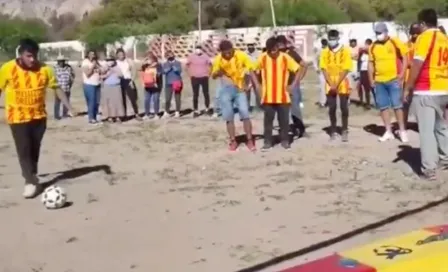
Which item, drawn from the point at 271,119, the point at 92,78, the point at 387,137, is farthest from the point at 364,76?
the point at 271,119

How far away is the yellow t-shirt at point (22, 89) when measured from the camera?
423 inches

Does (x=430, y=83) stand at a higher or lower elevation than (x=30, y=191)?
higher

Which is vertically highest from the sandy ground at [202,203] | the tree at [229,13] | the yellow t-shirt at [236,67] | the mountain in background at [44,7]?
the mountain in background at [44,7]

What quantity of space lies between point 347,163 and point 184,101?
13.7 m

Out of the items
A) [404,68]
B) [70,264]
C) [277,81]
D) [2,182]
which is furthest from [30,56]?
[404,68]

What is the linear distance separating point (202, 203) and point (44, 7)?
155827 mm

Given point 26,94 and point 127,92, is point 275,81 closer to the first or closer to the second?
point 26,94

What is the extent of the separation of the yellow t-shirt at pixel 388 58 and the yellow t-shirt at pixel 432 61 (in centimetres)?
328

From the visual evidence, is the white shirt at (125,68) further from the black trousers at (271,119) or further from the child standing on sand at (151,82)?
the black trousers at (271,119)

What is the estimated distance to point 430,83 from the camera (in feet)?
34.7

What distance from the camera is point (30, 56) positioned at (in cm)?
1063

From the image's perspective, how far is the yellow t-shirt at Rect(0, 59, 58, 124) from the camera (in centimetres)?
1073

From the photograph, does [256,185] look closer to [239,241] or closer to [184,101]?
[239,241]

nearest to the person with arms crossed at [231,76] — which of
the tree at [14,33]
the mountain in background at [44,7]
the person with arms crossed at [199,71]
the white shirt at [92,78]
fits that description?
the white shirt at [92,78]
